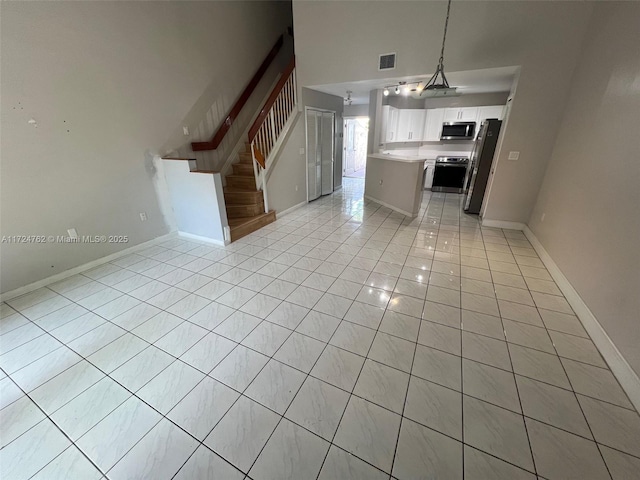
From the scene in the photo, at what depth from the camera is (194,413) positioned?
4.89 feet

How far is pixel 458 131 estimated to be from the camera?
632 cm

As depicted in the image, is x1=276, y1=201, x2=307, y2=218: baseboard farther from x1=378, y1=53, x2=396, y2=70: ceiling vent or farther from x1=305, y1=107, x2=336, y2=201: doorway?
x1=378, y1=53, x2=396, y2=70: ceiling vent

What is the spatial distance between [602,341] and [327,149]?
543cm

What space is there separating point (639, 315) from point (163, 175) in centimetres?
492

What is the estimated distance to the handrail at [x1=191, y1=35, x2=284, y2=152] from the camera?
4094mm

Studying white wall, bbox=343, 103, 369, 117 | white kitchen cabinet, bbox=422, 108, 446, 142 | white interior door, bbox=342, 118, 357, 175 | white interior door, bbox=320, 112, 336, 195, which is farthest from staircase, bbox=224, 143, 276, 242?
white interior door, bbox=342, 118, 357, 175

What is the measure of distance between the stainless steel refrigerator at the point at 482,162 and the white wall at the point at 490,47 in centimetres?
64

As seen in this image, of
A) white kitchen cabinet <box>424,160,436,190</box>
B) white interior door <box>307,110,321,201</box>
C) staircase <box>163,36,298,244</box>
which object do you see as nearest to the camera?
staircase <box>163,36,298,244</box>

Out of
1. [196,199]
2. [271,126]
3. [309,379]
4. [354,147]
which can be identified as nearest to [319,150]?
[271,126]

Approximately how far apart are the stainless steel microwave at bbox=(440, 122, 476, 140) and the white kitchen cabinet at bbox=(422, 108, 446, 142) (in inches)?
6.4

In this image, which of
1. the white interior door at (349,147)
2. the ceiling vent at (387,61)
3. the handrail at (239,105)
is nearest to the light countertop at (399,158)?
the ceiling vent at (387,61)

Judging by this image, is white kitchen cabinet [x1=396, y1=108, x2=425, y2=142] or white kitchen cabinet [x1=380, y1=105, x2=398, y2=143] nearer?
white kitchen cabinet [x1=380, y1=105, x2=398, y2=143]

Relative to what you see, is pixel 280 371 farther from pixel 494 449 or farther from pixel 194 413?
pixel 494 449

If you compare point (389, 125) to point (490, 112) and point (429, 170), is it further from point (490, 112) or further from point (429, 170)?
point (490, 112)
